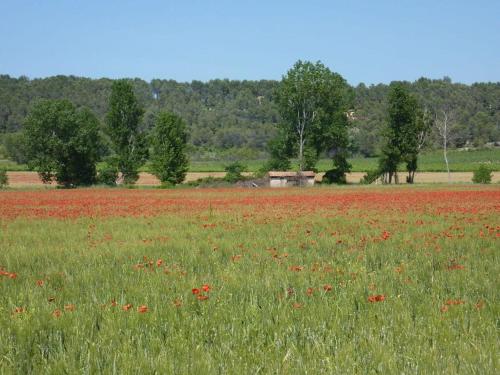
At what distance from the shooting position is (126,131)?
3140 inches

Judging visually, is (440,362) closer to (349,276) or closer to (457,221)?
(349,276)

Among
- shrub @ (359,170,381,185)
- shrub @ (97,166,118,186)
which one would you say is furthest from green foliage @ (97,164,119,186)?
shrub @ (359,170,381,185)

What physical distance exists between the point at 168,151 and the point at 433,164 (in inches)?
2886

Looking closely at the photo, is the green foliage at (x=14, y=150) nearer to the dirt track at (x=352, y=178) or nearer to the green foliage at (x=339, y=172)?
the dirt track at (x=352, y=178)

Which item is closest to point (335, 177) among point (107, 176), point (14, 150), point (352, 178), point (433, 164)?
point (352, 178)

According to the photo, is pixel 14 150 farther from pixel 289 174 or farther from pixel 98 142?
pixel 289 174

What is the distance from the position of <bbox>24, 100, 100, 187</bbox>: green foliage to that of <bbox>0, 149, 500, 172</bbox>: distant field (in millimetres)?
24205

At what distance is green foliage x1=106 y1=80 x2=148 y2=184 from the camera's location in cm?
7962

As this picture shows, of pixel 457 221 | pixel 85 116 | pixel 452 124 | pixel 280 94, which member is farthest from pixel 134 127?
pixel 457 221

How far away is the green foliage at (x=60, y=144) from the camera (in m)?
74.4

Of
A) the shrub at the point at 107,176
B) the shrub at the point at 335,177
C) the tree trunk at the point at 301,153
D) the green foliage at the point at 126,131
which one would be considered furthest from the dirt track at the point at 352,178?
the tree trunk at the point at 301,153

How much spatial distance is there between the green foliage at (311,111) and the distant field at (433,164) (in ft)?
82.8

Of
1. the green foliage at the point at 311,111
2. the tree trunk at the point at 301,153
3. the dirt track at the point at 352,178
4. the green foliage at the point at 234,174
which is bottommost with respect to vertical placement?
the dirt track at the point at 352,178

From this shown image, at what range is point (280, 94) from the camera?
280 ft
